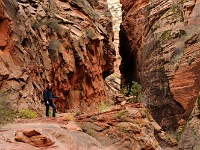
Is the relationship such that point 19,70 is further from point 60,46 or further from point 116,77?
point 116,77

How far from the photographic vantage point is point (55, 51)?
20.9 m

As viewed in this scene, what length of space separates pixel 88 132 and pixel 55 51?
11.0m

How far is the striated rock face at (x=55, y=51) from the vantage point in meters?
15.6

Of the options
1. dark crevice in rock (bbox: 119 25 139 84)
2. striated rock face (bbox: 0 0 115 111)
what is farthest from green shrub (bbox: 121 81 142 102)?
dark crevice in rock (bbox: 119 25 139 84)

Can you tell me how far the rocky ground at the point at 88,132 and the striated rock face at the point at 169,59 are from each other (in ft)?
29.3

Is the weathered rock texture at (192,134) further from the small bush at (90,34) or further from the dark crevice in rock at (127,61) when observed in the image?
the dark crevice in rock at (127,61)

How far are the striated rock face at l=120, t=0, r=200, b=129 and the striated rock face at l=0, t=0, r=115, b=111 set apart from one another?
3.81 m

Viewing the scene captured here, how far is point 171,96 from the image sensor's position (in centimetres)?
2133

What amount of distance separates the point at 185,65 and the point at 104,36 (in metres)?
10.5

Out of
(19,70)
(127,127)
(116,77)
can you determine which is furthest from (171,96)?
(116,77)

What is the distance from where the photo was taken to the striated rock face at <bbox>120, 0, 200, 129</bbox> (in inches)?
811

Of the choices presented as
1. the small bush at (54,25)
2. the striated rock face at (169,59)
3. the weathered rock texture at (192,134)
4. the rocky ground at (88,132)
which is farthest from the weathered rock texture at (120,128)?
the small bush at (54,25)

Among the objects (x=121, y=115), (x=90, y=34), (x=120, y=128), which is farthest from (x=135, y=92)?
(x=90, y=34)

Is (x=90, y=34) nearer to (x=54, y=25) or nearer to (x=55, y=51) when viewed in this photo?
(x=54, y=25)
